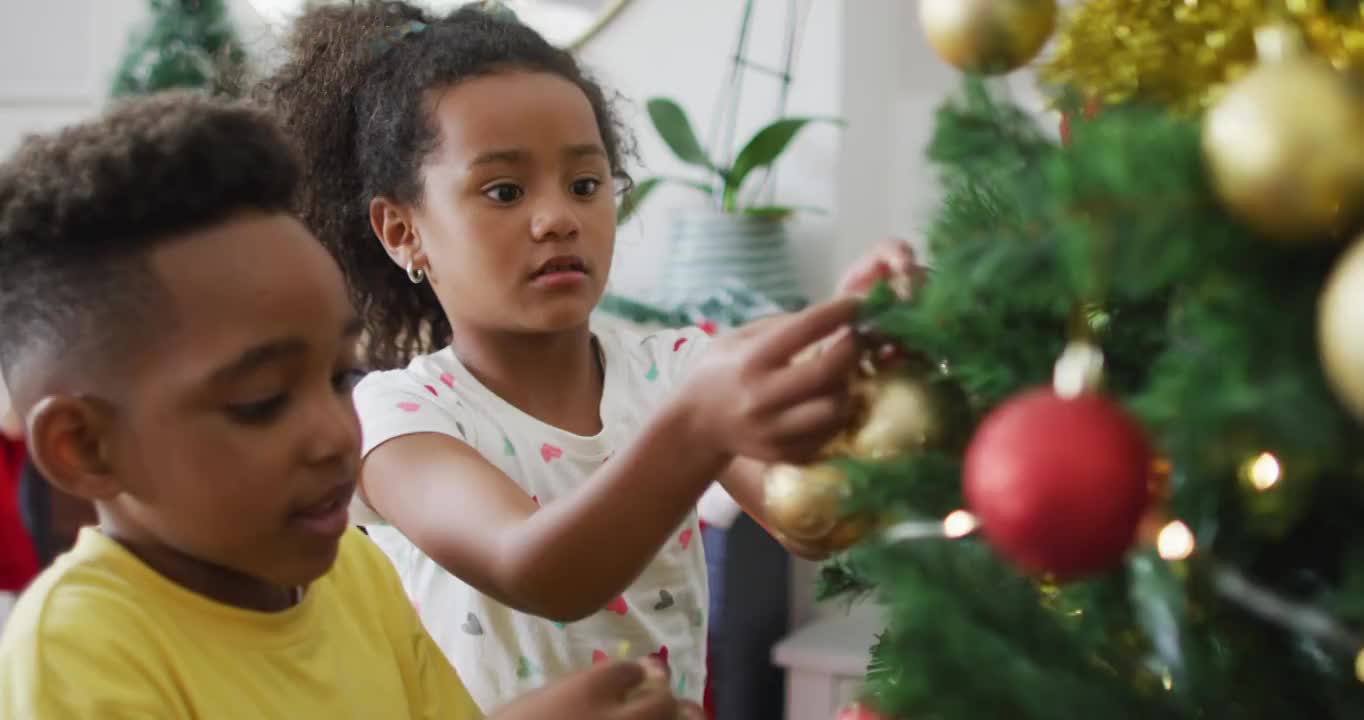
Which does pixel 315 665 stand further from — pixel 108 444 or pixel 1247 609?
pixel 1247 609

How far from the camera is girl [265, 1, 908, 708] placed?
841 millimetres

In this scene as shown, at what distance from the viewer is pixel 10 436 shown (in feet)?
5.84

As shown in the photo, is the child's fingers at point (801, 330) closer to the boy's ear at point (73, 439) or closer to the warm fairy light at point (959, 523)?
the warm fairy light at point (959, 523)

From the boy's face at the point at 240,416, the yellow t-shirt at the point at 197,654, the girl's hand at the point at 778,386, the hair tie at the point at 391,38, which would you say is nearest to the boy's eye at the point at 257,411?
the boy's face at the point at 240,416

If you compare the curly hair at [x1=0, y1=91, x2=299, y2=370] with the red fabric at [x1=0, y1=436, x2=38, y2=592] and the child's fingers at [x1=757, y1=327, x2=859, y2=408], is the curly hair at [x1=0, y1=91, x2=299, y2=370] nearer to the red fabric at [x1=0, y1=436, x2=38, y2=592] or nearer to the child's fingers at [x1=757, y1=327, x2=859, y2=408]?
the child's fingers at [x1=757, y1=327, x2=859, y2=408]

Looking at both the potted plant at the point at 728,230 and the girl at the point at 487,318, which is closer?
the girl at the point at 487,318

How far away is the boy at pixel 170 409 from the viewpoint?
62cm

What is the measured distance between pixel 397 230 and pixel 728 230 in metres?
0.84

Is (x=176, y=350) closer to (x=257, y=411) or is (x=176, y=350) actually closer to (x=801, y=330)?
(x=257, y=411)

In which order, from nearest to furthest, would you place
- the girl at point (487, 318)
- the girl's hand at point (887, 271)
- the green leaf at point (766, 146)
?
1. the girl's hand at point (887, 271)
2. the girl at point (487, 318)
3. the green leaf at point (766, 146)

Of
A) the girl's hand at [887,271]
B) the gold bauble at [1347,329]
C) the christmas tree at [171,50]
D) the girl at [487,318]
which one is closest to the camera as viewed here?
the gold bauble at [1347,329]

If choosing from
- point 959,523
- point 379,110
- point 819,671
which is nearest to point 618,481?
point 959,523

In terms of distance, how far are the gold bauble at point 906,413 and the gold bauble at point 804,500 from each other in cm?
2

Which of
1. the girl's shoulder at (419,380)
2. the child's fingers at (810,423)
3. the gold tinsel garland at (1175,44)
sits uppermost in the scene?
the gold tinsel garland at (1175,44)
